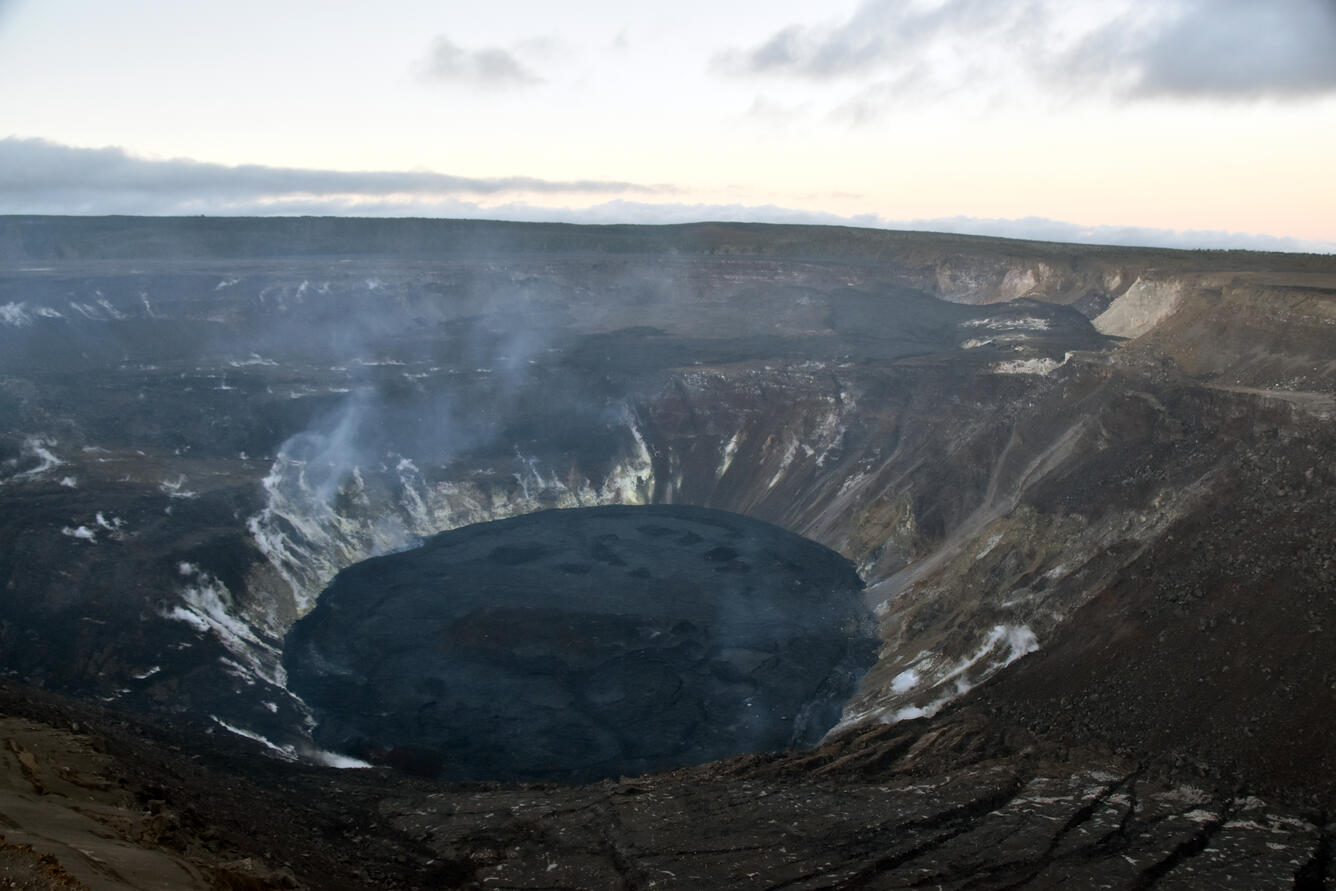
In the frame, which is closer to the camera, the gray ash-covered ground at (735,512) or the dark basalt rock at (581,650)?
the gray ash-covered ground at (735,512)

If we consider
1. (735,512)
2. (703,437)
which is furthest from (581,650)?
(703,437)

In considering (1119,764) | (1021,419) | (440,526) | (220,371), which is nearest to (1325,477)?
(1119,764)

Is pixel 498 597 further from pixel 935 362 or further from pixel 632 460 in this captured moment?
Result: pixel 935 362

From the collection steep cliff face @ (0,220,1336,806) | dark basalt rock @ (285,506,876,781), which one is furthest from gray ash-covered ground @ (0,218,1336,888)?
dark basalt rock @ (285,506,876,781)

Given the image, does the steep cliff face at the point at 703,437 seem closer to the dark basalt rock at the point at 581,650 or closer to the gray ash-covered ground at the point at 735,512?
the gray ash-covered ground at the point at 735,512

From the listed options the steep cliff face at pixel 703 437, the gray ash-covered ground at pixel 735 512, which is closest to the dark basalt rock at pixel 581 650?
the gray ash-covered ground at pixel 735 512

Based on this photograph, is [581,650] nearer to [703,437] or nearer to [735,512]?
[735,512]
